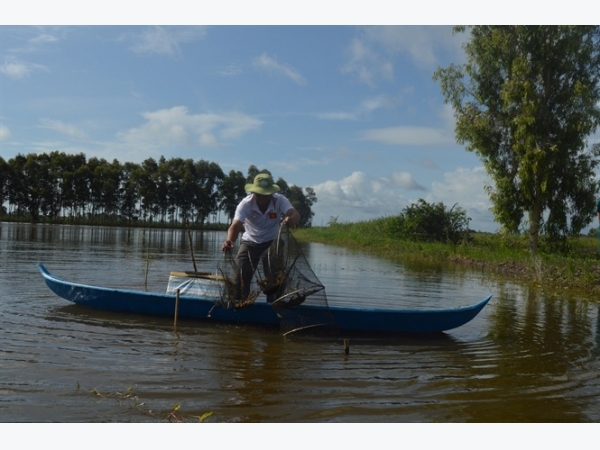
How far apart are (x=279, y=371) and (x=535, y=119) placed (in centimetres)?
1676

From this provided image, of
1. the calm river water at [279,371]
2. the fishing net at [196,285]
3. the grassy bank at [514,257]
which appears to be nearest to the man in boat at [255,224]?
the fishing net at [196,285]

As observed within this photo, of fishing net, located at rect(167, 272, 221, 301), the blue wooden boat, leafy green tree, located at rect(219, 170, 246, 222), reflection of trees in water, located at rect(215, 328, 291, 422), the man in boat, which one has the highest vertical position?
leafy green tree, located at rect(219, 170, 246, 222)

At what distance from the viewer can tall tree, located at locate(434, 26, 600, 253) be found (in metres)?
18.6

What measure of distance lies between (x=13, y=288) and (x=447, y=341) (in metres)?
7.15

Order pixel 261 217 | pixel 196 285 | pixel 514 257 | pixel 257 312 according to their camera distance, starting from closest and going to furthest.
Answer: pixel 261 217, pixel 257 312, pixel 196 285, pixel 514 257

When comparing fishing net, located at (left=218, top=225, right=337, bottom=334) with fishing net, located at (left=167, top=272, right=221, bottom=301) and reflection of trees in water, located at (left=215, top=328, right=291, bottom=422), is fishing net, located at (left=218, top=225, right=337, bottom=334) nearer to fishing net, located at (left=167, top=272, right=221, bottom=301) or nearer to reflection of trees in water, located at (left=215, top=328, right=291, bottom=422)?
fishing net, located at (left=167, top=272, right=221, bottom=301)

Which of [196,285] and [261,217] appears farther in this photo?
[196,285]

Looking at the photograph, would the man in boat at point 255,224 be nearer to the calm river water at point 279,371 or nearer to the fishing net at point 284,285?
the fishing net at point 284,285

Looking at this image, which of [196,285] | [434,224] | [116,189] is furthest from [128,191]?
[196,285]

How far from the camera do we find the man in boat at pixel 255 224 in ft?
21.9

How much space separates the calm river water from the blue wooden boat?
0.60ft

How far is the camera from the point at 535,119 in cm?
1866

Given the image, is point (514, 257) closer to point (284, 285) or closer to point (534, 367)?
point (534, 367)

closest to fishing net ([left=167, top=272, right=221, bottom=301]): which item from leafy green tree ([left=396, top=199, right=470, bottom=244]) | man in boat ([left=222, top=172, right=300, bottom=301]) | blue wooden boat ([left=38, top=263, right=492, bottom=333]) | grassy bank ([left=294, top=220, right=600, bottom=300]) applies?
blue wooden boat ([left=38, top=263, right=492, bottom=333])
